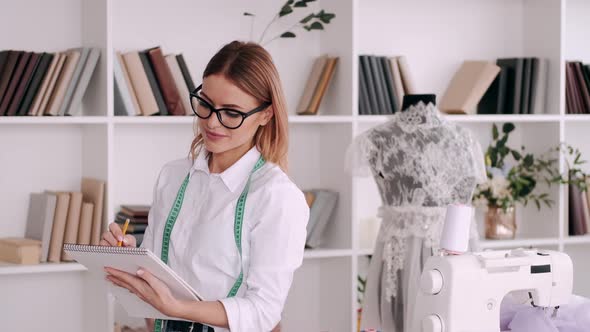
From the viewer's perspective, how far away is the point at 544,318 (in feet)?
6.93

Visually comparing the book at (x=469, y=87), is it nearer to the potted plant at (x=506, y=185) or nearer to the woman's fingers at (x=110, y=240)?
the potted plant at (x=506, y=185)

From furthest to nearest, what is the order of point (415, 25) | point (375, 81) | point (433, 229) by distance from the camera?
point (415, 25)
point (375, 81)
point (433, 229)

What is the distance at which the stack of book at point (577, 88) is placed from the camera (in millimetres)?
4508

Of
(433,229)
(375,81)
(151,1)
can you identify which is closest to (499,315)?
(433,229)

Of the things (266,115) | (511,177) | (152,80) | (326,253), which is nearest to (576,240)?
(511,177)

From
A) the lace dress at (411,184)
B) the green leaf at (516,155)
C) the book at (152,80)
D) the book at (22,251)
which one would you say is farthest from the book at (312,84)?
the book at (22,251)

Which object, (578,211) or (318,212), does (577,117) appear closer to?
(578,211)

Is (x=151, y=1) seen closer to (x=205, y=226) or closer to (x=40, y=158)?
(x=40, y=158)

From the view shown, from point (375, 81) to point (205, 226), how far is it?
2211mm

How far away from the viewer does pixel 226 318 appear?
1.91m

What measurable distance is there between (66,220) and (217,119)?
1.84 m

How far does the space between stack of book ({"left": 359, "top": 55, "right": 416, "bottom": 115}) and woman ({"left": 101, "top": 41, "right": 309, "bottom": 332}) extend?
6.58 ft

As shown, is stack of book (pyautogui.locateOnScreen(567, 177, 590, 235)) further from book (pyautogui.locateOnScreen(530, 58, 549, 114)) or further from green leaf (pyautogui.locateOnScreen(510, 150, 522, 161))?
book (pyautogui.locateOnScreen(530, 58, 549, 114))

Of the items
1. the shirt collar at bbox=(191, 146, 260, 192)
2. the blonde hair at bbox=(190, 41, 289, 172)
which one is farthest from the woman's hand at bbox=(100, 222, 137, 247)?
the blonde hair at bbox=(190, 41, 289, 172)
